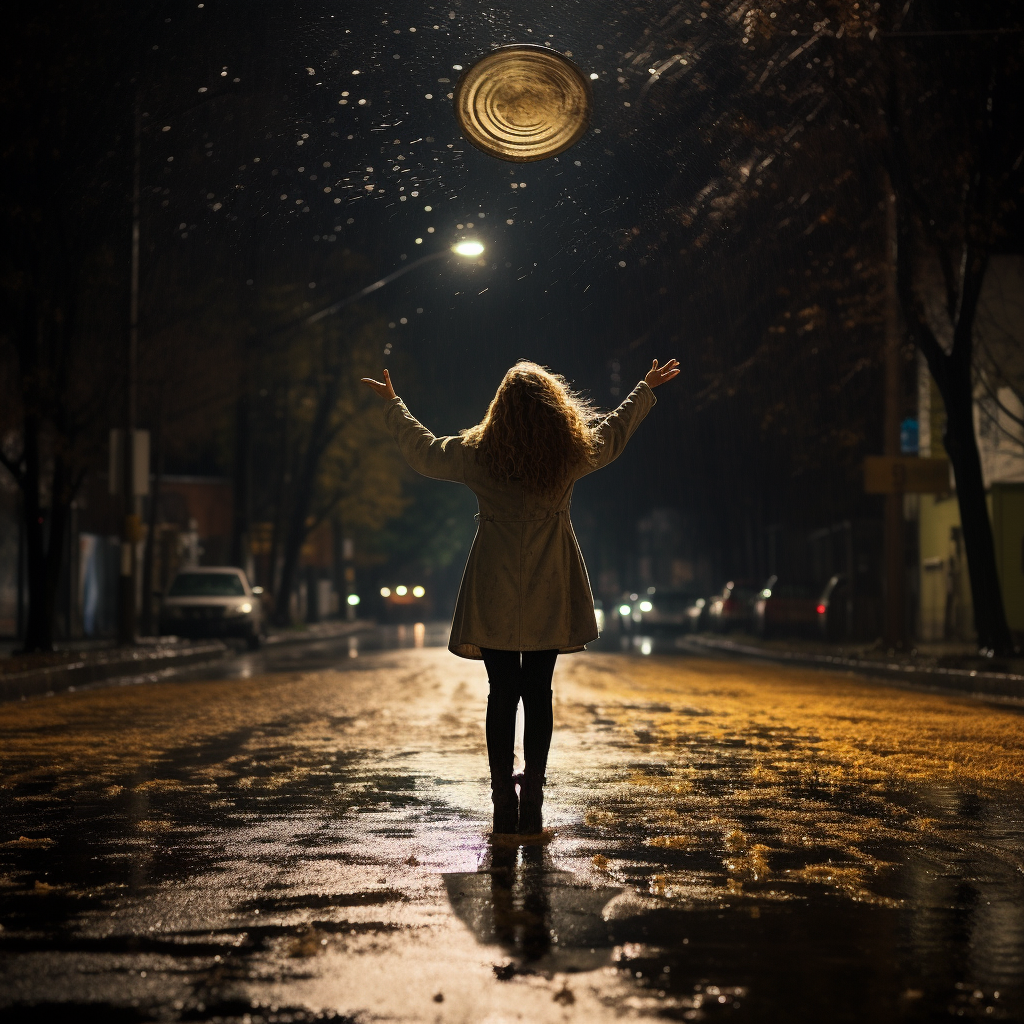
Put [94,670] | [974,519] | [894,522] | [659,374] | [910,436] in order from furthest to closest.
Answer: [910,436]
[894,522]
[974,519]
[94,670]
[659,374]

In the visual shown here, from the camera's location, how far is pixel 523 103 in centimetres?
1190

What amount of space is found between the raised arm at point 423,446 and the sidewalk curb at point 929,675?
440 inches

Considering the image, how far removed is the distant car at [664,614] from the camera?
51906mm

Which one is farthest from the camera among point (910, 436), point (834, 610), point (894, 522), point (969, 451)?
point (910, 436)

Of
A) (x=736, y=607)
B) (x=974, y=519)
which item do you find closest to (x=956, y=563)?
(x=736, y=607)

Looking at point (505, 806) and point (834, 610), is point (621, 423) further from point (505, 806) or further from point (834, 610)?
point (834, 610)

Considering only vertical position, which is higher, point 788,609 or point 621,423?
point 621,423

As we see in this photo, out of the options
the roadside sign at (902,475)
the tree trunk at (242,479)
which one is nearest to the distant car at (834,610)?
the roadside sign at (902,475)

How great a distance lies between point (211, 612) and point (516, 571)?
27.4 metres

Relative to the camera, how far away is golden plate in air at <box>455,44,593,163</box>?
38.0ft

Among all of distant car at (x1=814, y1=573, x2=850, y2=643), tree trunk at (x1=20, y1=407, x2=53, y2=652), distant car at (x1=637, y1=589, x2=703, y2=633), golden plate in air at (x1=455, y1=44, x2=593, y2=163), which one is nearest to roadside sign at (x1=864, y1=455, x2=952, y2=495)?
distant car at (x1=814, y1=573, x2=850, y2=643)

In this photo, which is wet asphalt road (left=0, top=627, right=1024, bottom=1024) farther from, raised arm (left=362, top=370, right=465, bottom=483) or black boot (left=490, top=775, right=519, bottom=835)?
raised arm (left=362, top=370, right=465, bottom=483)

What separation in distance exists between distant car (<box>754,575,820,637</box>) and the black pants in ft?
98.7

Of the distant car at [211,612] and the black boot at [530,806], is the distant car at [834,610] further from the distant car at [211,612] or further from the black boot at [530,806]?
the black boot at [530,806]
